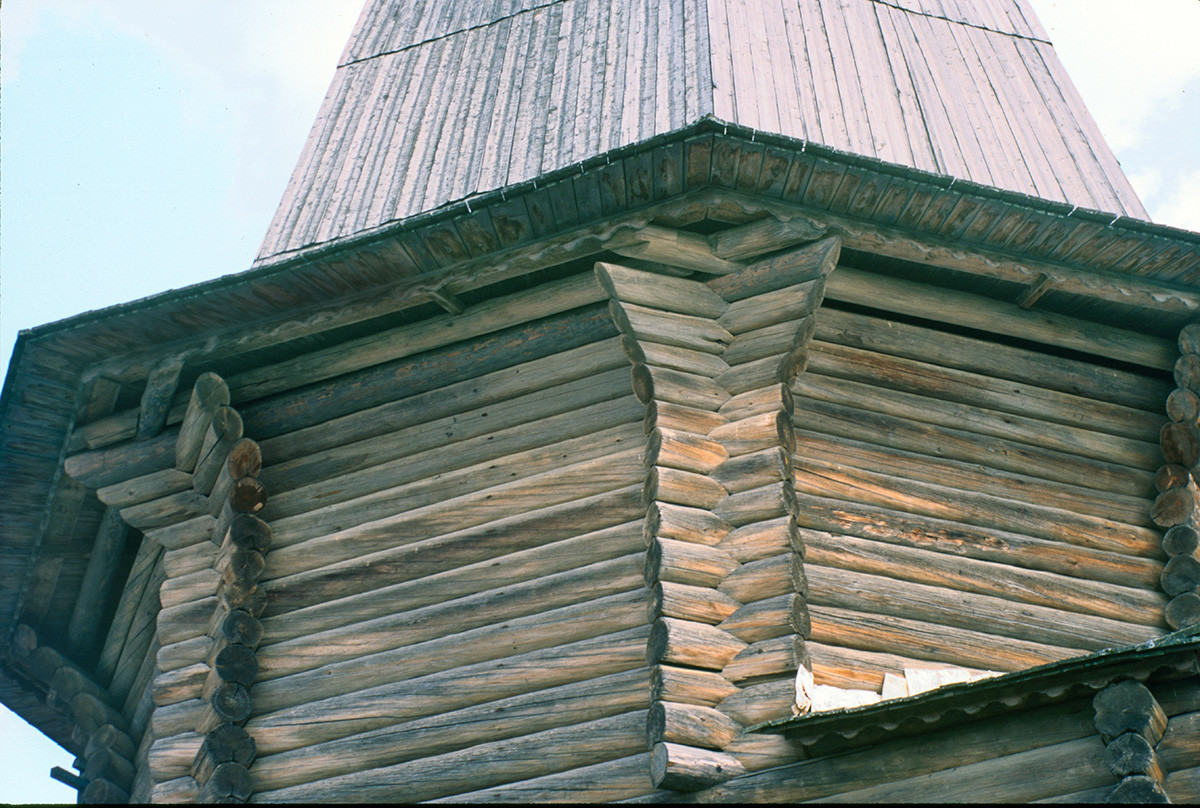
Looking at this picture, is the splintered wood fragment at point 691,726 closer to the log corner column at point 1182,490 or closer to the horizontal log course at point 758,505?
the horizontal log course at point 758,505

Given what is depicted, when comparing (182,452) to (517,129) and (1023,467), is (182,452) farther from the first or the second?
(1023,467)

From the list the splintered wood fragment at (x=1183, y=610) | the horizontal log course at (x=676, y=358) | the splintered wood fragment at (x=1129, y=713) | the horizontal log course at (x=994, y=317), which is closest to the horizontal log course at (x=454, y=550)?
the horizontal log course at (x=676, y=358)

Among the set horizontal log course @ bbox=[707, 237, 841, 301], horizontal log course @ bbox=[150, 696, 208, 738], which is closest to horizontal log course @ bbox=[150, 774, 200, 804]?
horizontal log course @ bbox=[150, 696, 208, 738]

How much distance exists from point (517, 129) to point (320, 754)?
4282mm

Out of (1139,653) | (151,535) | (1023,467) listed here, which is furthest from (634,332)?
(151,535)

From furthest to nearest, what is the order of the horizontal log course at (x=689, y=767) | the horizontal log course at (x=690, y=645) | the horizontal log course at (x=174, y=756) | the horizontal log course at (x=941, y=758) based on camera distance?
the horizontal log course at (x=174, y=756) → the horizontal log course at (x=690, y=645) → the horizontal log course at (x=689, y=767) → the horizontal log course at (x=941, y=758)

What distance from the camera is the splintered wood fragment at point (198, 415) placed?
6.85 m

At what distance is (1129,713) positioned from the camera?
4.45 metres

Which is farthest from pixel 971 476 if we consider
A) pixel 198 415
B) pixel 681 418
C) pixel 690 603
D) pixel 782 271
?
pixel 198 415

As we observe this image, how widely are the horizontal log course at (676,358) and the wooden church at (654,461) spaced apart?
0.06ft

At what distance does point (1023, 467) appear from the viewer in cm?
655

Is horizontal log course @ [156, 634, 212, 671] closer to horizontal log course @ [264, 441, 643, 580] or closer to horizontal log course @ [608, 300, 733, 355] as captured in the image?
horizontal log course @ [264, 441, 643, 580]

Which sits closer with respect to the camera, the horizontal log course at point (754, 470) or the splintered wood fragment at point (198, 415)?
the horizontal log course at point (754, 470)

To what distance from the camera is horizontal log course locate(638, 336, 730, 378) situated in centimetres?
600
